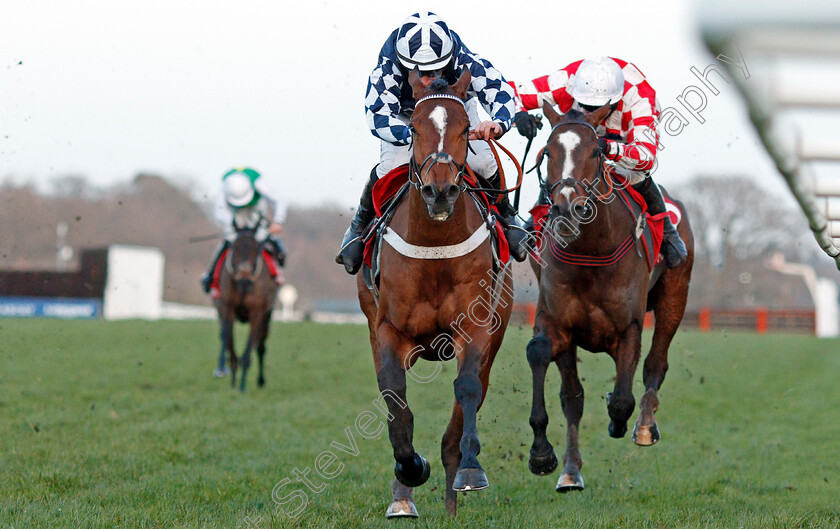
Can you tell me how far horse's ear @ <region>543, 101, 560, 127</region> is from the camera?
5156 millimetres

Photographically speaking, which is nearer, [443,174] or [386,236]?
[443,174]

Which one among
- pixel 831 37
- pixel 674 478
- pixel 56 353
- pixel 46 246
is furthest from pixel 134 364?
pixel 46 246

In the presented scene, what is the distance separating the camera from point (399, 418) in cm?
440

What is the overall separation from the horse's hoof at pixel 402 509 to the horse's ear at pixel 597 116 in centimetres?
232

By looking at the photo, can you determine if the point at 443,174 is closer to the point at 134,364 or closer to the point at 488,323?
the point at 488,323

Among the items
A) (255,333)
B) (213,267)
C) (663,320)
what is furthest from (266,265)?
(663,320)

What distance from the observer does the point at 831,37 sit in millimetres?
1000

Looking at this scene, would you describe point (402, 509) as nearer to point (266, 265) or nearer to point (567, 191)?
point (567, 191)

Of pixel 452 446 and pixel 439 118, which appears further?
pixel 452 446

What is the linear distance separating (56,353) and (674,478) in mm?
10490

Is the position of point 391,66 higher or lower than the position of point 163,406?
higher

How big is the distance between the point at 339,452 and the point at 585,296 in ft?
9.17

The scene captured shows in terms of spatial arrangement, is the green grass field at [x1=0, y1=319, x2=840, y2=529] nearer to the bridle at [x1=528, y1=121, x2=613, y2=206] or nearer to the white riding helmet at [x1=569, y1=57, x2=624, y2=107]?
the bridle at [x1=528, y1=121, x2=613, y2=206]

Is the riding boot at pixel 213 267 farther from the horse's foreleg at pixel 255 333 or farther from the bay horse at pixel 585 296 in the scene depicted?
the bay horse at pixel 585 296
